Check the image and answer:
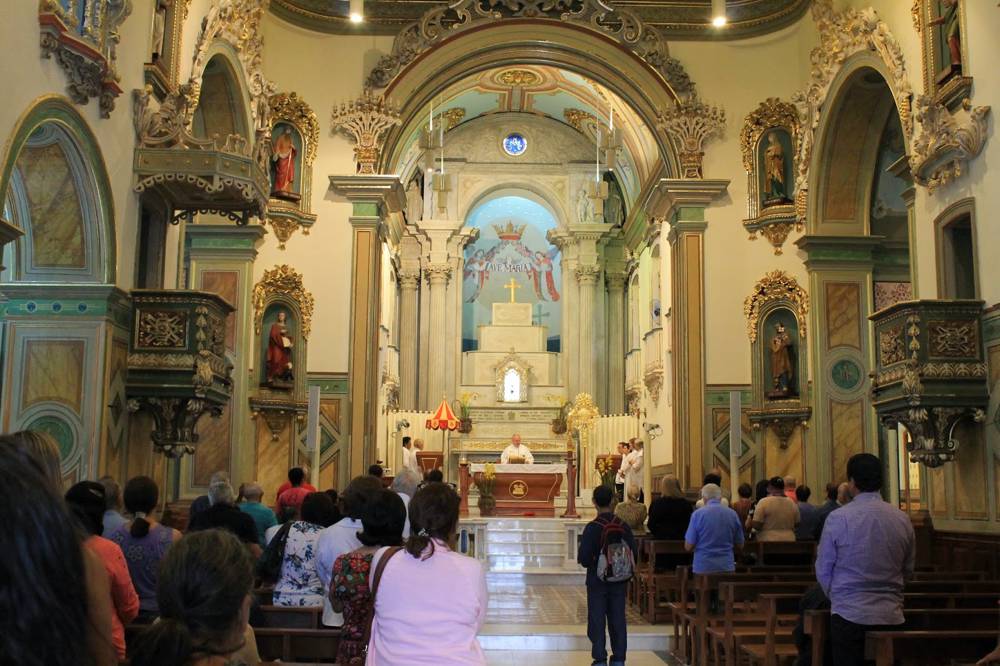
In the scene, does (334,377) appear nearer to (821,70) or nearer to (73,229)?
(73,229)

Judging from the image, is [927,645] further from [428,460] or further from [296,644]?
[428,460]

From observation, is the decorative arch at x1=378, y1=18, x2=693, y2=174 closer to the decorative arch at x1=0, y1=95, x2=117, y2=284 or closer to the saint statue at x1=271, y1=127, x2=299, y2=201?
the saint statue at x1=271, y1=127, x2=299, y2=201

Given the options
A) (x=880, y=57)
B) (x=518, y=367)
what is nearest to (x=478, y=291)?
(x=518, y=367)

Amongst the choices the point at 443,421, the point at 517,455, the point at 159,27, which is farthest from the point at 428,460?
the point at 159,27

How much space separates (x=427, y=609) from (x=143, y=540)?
219cm

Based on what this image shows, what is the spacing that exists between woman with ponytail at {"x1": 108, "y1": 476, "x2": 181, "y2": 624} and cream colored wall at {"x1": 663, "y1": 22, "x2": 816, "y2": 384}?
12599 mm

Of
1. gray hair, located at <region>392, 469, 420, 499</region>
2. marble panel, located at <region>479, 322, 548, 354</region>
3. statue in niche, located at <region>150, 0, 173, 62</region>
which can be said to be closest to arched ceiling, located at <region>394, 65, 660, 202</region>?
marble panel, located at <region>479, 322, 548, 354</region>

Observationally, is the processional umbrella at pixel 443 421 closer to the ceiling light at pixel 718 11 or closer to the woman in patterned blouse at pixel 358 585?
the ceiling light at pixel 718 11

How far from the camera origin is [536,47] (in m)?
18.3

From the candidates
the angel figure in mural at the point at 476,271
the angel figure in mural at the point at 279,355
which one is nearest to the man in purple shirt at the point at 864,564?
the angel figure in mural at the point at 279,355

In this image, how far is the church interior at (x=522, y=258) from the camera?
1004 cm

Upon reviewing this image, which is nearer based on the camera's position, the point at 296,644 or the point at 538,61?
the point at 296,644

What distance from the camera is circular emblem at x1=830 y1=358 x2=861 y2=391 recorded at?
16.2 meters

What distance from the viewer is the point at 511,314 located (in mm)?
28156
